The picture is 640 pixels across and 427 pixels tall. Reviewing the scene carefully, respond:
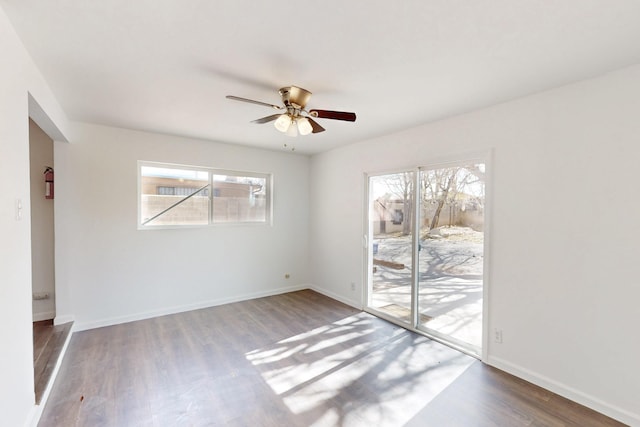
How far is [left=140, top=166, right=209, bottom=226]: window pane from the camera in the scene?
12.6 ft

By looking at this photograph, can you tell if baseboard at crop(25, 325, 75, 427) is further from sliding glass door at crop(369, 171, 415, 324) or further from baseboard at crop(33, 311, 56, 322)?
A: sliding glass door at crop(369, 171, 415, 324)

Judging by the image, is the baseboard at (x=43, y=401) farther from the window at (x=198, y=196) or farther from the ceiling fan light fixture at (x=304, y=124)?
the ceiling fan light fixture at (x=304, y=124)

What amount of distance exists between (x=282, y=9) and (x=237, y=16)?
0.26m

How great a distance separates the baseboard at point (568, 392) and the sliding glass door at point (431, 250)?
0.30 meters

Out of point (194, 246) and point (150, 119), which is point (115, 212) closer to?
point (194, 246)

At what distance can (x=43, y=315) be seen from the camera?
11.4 ft

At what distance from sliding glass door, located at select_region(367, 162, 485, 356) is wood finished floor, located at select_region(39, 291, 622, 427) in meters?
0.30

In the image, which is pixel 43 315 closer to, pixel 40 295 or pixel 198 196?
pixel 40 295

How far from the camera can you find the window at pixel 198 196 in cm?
387

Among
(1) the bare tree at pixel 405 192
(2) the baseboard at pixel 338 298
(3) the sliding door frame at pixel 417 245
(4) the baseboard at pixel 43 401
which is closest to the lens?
(4) the baseboard at pixel 43 401

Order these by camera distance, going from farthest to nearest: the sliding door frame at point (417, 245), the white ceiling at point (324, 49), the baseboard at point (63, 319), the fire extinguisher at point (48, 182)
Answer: the fire extinguisher at point (48, 182), the baseboard at point (63, 319), the sliding door frame at point (417, 245), the white ceiling at point (324, 49)

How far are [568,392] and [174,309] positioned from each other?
4.40 metres

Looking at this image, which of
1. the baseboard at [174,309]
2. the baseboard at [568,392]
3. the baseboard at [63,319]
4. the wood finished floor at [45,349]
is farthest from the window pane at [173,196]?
the baseboard at [568,392]

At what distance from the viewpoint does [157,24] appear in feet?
5.17
